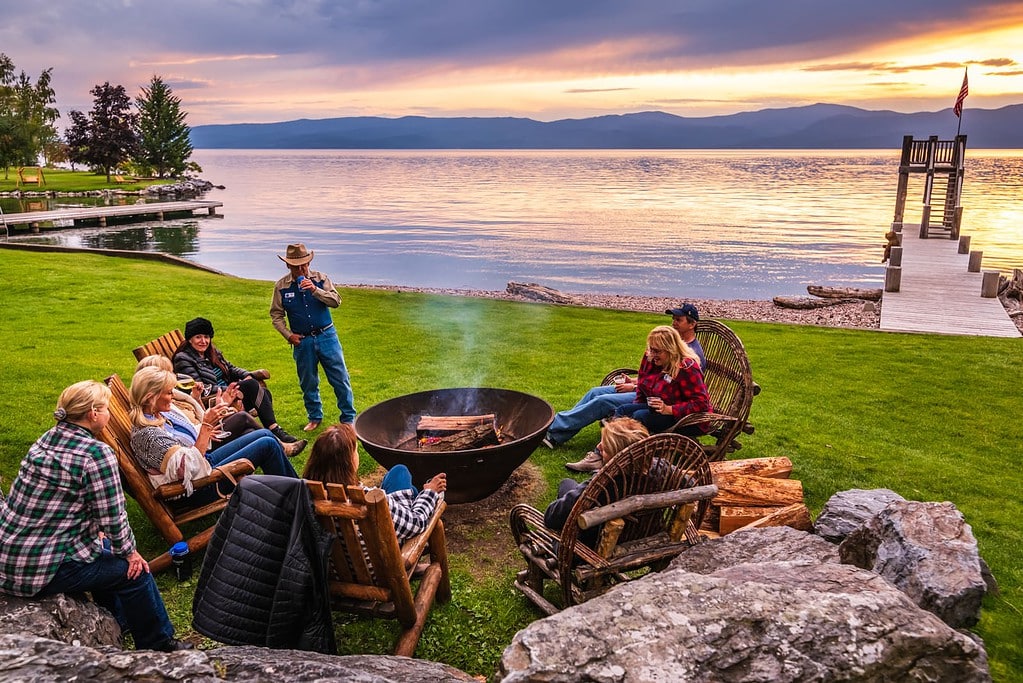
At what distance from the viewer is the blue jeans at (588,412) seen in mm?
7461

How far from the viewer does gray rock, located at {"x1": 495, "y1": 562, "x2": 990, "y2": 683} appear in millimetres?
2496

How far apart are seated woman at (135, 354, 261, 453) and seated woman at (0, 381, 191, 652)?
2.13 meters

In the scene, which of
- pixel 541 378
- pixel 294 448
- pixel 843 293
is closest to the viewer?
pixel 294 448

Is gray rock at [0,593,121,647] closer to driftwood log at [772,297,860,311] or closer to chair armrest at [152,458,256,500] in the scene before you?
chair armrest at [152,458,256,500]

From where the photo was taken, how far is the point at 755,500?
19.3 ft

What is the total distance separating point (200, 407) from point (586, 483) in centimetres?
406

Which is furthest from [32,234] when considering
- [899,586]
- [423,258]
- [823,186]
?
[823,186]

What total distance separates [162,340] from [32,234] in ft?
122

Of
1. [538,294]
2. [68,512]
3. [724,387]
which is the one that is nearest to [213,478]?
[68,512]

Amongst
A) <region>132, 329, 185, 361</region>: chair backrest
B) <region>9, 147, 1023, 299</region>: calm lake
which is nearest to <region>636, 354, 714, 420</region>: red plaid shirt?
<region>132, 329, 185, 361</region>: chair backrest

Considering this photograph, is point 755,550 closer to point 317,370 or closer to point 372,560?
point 372,560

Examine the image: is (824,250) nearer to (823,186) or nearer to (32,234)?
(32,234)

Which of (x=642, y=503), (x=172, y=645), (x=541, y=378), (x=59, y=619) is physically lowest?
(x=541, y=378)

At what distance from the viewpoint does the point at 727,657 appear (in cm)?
258
